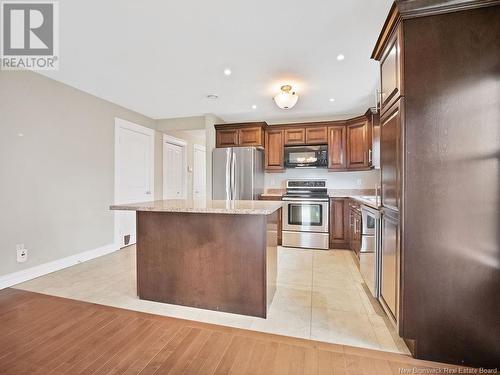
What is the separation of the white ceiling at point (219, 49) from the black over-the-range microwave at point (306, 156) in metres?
0.90

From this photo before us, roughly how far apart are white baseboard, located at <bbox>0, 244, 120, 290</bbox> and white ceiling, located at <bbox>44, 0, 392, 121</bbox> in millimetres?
2330

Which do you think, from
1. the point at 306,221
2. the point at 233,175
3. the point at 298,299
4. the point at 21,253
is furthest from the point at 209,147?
the point at 298,299

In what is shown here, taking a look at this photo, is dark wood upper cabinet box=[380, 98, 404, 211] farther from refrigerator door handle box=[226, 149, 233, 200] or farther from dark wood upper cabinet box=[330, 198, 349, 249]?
refrigerator door handle box=[226, 149, 233, 200]

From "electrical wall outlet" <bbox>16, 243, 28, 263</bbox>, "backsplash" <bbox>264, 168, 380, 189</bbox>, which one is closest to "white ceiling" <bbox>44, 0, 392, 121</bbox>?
Answer: "backsplash" <bbox>264, 168, 380, 189</bbox>

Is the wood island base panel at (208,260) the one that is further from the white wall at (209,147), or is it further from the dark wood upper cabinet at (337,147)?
the dark wood upper cabinet at (337,147)

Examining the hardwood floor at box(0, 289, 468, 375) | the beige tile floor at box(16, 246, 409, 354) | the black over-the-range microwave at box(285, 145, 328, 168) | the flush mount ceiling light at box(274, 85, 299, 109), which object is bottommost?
the hardwood floor at box(0, 289, 468, 375)

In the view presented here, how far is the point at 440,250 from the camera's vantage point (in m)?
1.42

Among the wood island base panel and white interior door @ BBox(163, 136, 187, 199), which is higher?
white interior door @ BBox(163, 136, 187, 199)

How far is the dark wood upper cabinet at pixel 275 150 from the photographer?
15.3 ft

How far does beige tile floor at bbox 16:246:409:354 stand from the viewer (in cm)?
179

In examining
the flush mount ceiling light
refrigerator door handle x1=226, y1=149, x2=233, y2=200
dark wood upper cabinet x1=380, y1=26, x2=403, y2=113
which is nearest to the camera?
dark wood upper cabinet x1=380, y1=26, x2=403, y2=113

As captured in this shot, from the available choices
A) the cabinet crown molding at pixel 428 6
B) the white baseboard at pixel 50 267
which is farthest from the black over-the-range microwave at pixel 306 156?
the white baseboard at pixel 50 267

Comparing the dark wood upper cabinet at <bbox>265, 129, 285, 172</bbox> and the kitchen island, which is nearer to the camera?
the kitchen island

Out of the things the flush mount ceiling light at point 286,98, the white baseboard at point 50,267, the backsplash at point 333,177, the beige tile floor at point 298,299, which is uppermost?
the flush mount ceiling light at point 286,98
